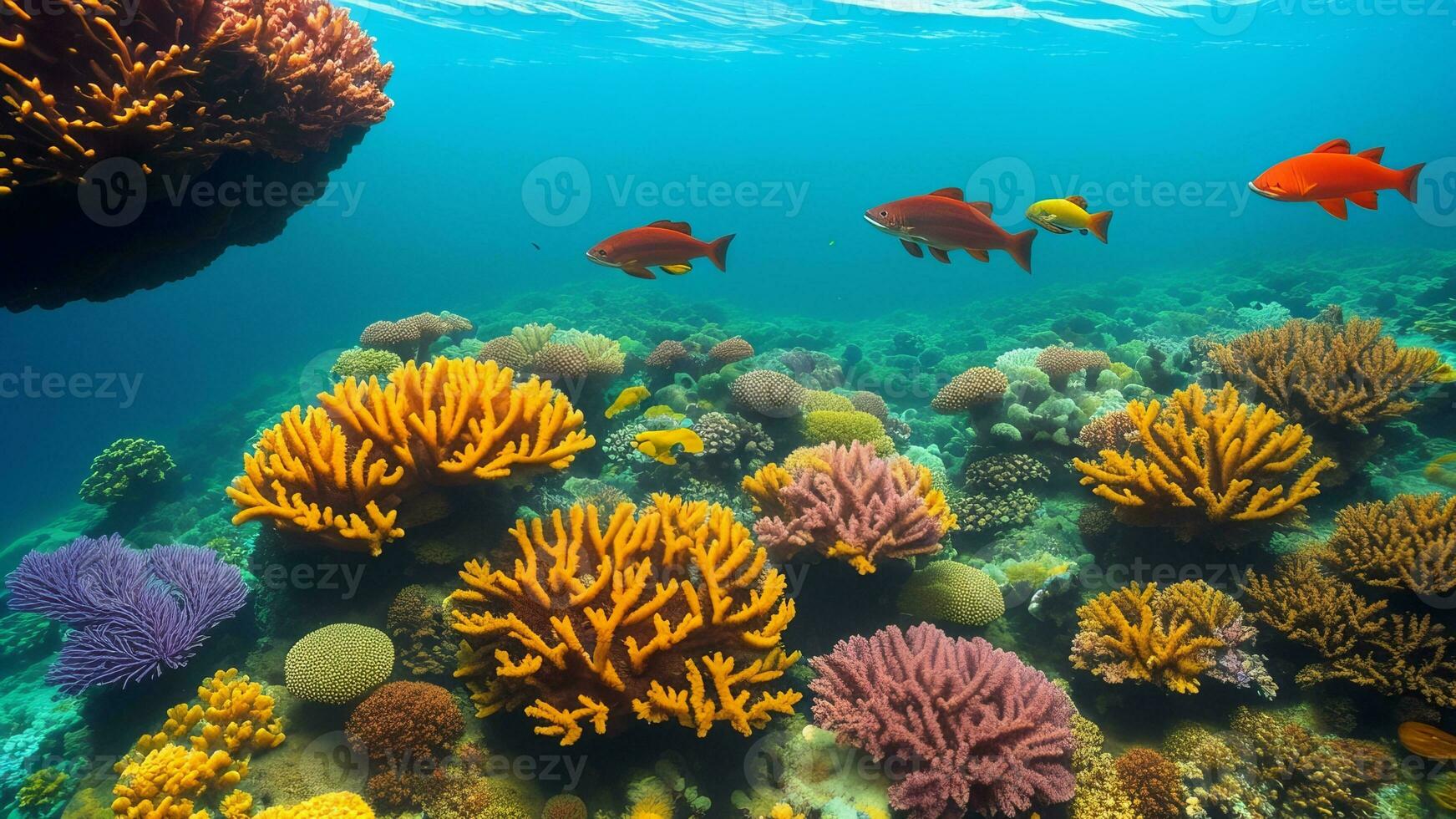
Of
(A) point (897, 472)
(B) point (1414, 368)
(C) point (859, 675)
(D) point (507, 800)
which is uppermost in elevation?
(B) point (1414, 368)

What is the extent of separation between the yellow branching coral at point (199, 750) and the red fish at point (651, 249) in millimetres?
3932

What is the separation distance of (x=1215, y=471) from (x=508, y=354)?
755 centimetres

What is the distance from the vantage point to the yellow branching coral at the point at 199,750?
11.2 ft

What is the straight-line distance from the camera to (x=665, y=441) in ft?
19.1

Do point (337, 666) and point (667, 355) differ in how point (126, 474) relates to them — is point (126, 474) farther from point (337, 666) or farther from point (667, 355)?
point (337, 666)

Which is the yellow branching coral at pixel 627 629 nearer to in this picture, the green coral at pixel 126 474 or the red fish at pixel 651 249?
the red fish at pixel 651 249

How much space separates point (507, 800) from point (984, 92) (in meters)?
103

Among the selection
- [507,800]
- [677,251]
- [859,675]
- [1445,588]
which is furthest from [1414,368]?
[507,800]

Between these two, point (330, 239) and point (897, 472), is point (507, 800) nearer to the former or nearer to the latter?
point (897, 472)

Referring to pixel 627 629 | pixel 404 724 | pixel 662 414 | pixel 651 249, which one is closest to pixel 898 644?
pixel 627 629

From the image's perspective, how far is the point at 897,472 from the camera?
466 cm

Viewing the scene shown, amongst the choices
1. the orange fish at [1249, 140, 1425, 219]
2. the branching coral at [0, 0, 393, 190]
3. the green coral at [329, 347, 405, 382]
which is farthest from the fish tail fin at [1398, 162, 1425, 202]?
the green coral at [329, 347, 405, 382]

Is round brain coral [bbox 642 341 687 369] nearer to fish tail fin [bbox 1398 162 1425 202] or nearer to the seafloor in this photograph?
the seafloor

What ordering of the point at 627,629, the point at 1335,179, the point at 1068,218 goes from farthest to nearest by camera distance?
the point at 1068,218 → the point at 1335,179 → the point at 627,629
